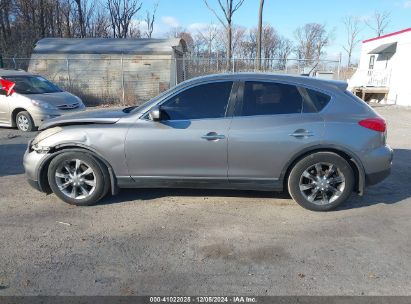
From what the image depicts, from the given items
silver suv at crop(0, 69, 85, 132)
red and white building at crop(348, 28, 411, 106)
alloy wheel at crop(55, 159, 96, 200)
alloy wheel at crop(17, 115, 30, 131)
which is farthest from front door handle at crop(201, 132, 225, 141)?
red and white building at crop(348, 28, 411, 106)

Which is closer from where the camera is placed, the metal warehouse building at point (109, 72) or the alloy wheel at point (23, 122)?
the alloy wheel at point (23, 122)

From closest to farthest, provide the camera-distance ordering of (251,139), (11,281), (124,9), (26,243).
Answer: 1. (11,281)
2. (26,243)
3. (251,139)
4. (124,9)

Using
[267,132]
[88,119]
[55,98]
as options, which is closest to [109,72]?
[55,98]

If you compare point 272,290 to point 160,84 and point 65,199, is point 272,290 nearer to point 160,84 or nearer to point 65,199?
point 65,199

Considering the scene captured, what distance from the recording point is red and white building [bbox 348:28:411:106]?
759 inches

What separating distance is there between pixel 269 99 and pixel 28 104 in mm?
7955

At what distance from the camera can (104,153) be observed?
14.4ft

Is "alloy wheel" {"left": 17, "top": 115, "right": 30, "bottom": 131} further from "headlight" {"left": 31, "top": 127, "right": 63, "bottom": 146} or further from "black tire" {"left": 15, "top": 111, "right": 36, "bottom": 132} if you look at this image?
"headlight" {"left": 31, "top": 127, "right": 63, "bottom": 146}

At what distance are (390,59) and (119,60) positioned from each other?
1628cm

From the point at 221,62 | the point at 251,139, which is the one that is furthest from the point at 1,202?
the point at 221,62

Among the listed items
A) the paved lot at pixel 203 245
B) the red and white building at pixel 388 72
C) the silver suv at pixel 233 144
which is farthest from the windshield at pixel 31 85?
the red and white building at pixel 388 72

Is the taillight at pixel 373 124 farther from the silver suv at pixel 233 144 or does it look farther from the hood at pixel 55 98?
the hood at pixel 55 98

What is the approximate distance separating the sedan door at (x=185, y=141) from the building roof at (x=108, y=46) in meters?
14.3

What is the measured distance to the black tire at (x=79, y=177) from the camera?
4.43m
